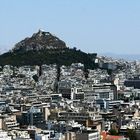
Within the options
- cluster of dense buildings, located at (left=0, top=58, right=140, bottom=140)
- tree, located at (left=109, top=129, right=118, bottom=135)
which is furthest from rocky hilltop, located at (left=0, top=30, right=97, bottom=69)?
tree, located at (left=109, top=129, right=118, bottom=135)

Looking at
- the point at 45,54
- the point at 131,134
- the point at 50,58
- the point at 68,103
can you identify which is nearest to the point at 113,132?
the point at 131,134

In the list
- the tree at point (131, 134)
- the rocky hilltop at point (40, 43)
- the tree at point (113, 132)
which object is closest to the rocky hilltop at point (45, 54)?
the rocky hilltop at point (40, 43)

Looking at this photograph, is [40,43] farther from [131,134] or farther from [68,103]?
[131,134]

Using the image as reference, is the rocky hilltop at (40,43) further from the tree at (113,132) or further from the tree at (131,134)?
the tree at (131,134)

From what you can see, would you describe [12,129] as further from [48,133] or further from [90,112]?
[90,112]

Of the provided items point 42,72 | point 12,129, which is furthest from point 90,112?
point 42,72
